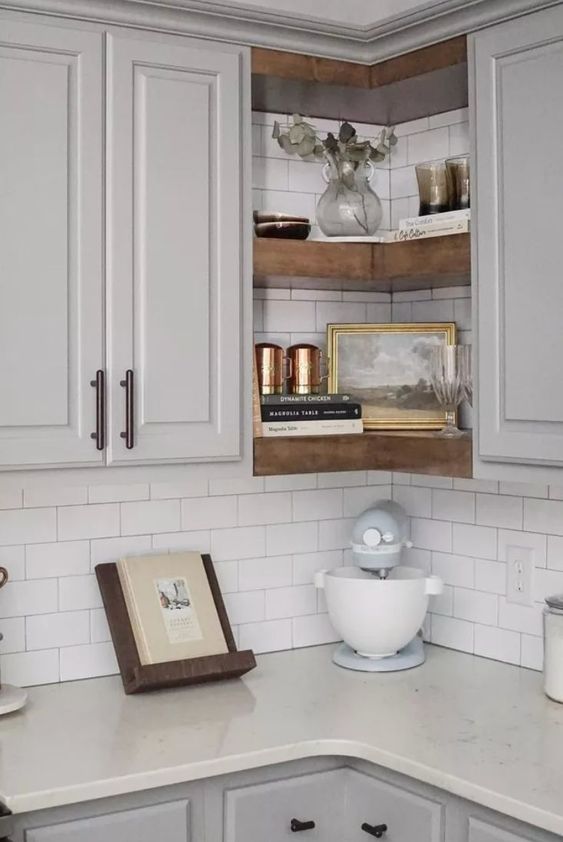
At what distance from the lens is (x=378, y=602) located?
8.65ft

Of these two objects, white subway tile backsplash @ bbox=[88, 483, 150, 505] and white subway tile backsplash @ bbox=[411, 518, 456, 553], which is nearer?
white subway tile backsplash @ bbox=[88, 483, 150, 505]

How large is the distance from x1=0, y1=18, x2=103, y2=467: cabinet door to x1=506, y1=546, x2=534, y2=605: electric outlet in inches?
41.8

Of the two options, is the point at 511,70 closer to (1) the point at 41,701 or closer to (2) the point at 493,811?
(2) the point at 493,811

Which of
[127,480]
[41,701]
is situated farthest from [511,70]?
[41,701]

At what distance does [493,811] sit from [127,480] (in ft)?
3.23

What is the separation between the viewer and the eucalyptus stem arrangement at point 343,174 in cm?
266

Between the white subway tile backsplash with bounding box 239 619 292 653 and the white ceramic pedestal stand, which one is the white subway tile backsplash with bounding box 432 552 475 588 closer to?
the white subway tile backsplash with bounding box 239 619 292 653

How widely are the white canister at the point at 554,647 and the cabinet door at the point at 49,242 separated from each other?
3.39ft

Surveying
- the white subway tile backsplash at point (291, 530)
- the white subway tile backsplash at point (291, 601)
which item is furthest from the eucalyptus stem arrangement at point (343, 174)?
the white subway tile backsplash at point (291, 601)

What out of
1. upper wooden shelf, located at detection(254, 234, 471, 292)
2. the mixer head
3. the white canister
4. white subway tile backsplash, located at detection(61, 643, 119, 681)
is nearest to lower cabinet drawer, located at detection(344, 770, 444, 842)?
the white canister

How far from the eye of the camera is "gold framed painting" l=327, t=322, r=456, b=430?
284 centimetres

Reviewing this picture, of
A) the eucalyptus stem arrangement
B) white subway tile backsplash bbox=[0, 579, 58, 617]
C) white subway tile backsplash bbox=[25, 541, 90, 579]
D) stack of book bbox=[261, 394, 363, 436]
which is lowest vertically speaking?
white subway tile backsplash bbox=[0, 579, 58, 617]

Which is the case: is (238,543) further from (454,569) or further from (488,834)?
(488,834)

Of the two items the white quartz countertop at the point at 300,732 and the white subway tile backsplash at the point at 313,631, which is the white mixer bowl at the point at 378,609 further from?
the white subway tile backsplash at the point at 313,631
